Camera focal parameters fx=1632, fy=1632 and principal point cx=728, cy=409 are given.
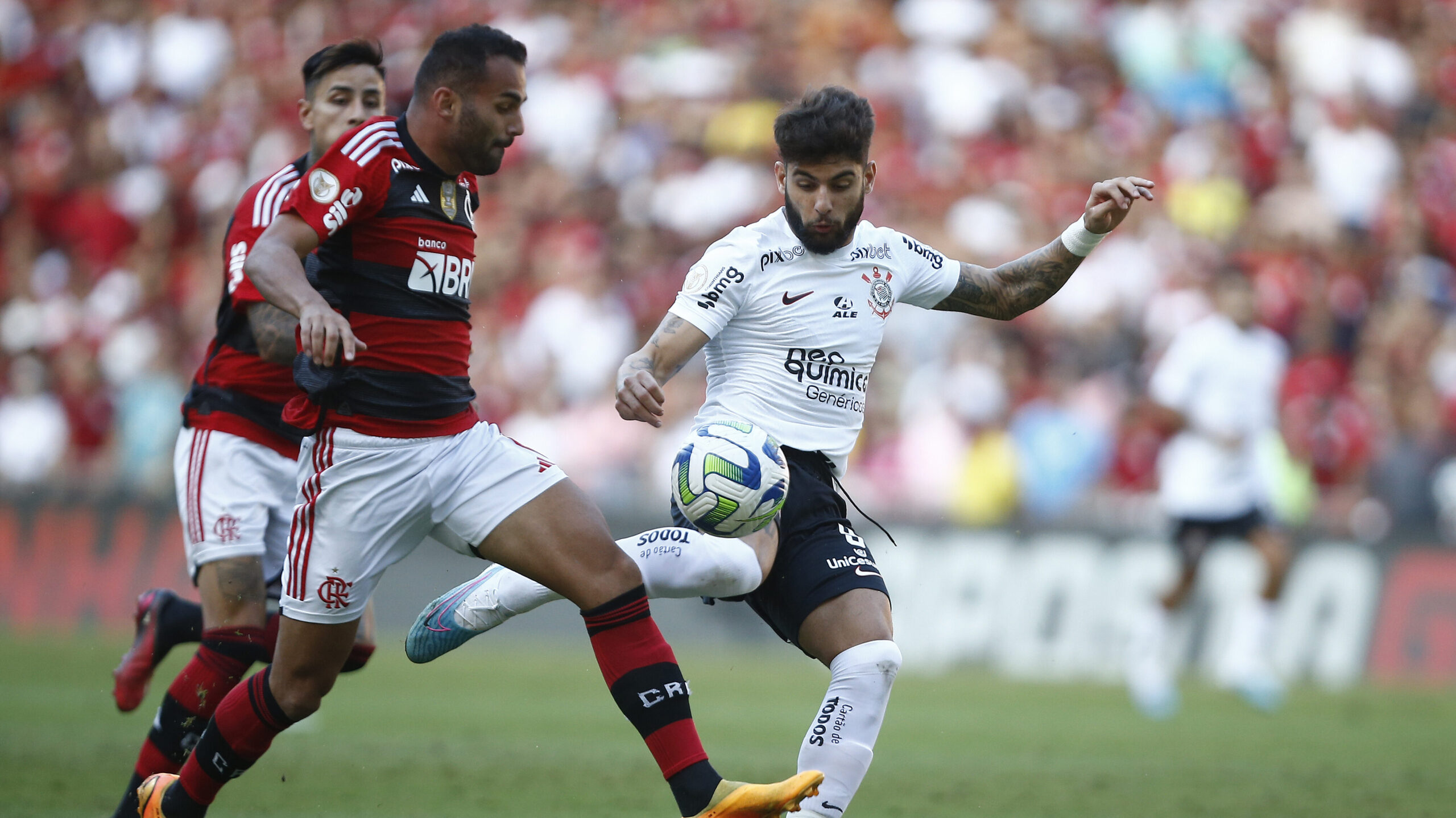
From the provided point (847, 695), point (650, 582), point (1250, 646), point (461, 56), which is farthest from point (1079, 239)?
point (1250, 646)

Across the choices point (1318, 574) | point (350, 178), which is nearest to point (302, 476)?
point (350, 178)

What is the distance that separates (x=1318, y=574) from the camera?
14352 millimetres

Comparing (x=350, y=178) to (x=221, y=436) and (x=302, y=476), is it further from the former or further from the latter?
(x=221, y=436)

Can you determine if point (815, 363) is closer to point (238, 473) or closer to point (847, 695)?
point (847, 695)

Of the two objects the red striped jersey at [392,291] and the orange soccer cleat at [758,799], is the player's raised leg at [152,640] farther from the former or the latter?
the orange soccer cleat at [758,799]

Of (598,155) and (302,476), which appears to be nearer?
(302,476)

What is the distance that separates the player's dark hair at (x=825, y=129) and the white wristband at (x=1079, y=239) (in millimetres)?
971

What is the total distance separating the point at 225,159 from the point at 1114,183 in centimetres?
1721

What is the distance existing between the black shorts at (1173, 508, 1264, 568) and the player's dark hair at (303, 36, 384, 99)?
7878 millimetres

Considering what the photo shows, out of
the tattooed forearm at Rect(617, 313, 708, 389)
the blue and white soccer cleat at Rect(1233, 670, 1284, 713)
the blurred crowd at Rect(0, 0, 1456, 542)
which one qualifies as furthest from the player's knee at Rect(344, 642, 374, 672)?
the blurred crowd at Rect(0, 0, 1456, 542)

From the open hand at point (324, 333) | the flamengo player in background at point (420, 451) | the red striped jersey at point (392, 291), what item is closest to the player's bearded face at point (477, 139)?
the flamengo player in background at point (420, 451)

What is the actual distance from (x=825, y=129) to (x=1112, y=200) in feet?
3.84

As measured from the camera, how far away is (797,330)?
6008mm

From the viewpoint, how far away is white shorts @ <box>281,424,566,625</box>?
5.41 m
